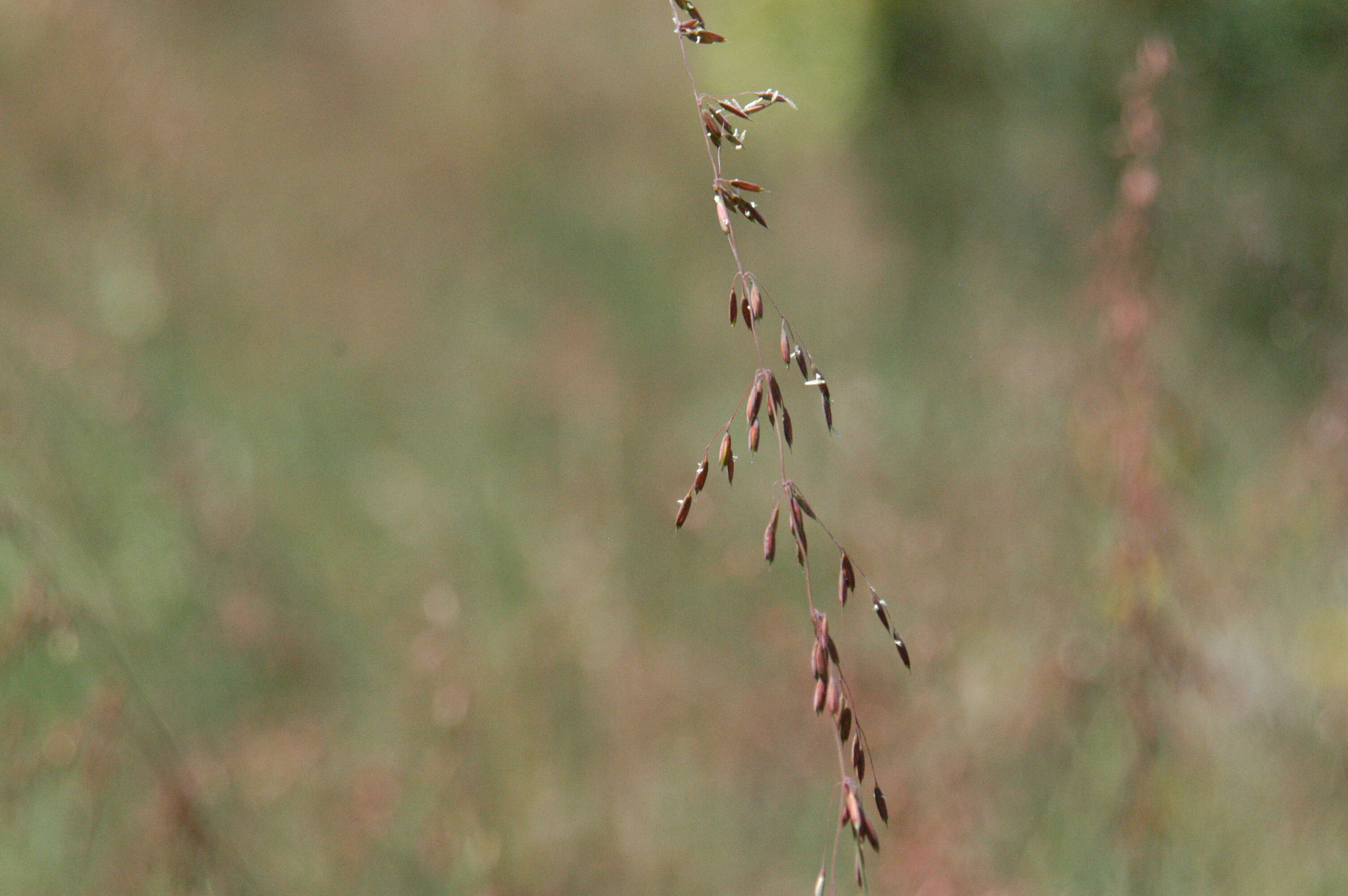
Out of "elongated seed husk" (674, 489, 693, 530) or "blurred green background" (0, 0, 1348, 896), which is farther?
"blurred green background" (0, 0, 1348, 896)

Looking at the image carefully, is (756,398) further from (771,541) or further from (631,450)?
(631,450)

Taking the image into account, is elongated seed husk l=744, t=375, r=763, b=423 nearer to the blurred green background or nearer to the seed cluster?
the seed cluster

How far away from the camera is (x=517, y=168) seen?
369 centimetres

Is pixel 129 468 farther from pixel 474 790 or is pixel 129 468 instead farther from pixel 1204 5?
pixel 1204 5

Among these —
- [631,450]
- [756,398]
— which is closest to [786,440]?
[756,398]

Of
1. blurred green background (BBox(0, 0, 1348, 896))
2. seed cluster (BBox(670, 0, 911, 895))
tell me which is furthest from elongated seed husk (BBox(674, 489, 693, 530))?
blurred green background (BBox(0, 0, 1348, 896))

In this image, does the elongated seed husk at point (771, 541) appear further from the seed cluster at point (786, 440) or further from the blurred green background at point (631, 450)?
the blurred green background at point (631, 450)

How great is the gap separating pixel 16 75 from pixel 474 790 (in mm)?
2823

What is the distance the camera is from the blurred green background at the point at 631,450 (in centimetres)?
183

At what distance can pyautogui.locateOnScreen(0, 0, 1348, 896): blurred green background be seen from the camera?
1825 millimetres

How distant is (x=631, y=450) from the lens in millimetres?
3223

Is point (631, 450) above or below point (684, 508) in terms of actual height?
below

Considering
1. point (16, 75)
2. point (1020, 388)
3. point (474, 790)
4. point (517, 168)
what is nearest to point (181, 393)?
point (16, 75)

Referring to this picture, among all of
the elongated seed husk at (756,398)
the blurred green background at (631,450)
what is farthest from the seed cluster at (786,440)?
the blurred green background at (631,450)
